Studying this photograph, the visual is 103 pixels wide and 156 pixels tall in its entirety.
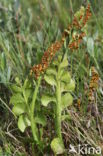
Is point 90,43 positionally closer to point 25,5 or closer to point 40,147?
point 40,147

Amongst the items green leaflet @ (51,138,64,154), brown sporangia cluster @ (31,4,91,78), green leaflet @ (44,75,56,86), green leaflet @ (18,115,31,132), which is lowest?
green leaflet @ (51,138,64,154)

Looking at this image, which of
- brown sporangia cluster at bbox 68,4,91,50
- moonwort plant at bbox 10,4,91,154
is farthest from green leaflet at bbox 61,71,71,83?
brown sporangia cluster at bbox 68,4,91,50

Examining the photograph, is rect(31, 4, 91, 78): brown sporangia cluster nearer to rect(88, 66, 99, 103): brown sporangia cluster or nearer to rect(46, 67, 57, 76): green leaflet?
rect(46, 67, 57, 76): green leaflet

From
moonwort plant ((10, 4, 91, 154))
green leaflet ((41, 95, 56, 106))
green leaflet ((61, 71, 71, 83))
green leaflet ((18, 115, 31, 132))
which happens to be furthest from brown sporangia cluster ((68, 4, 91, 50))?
green leaflet ((18, 115, 31, 132))

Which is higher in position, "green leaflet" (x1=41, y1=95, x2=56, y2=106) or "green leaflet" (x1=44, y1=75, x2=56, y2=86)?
"green leaflet" (x1=44, y1=75, x2=56, y2=86)

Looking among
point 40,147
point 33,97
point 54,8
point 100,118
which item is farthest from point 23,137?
point 54,8

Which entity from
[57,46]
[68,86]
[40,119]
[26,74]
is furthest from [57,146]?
[26,74]

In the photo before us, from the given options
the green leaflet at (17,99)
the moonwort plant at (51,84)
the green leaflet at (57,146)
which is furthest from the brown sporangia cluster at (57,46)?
the green leaflet at (57,146)

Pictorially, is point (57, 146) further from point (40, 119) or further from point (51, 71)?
point (51, 71)
